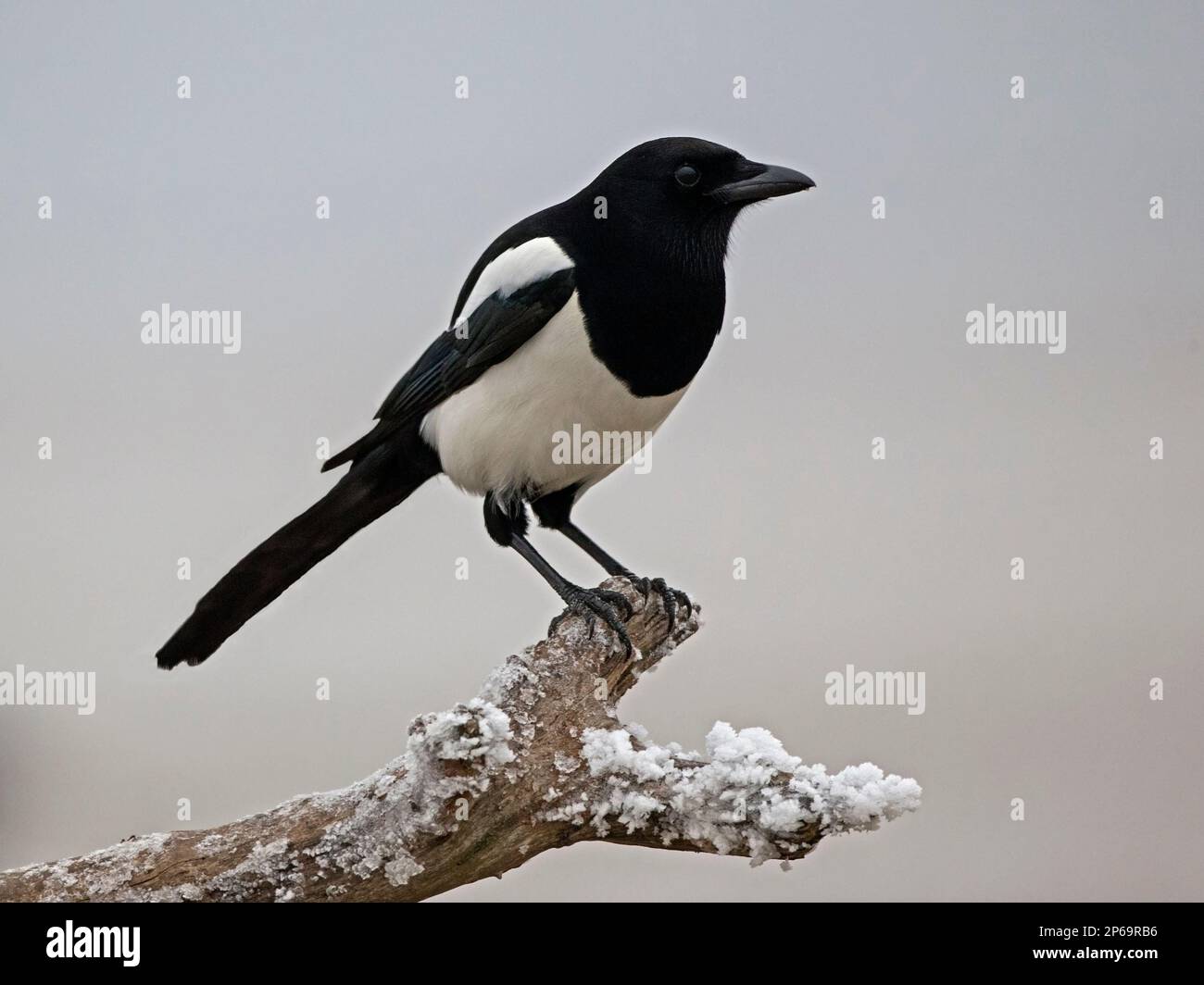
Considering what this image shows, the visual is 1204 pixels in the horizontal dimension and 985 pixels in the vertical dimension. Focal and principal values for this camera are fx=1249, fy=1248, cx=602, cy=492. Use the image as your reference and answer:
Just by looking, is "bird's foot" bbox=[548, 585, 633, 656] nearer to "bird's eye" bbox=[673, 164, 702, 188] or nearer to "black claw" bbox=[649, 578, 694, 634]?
"black claw" bbox=[649, 578, 694, 634]

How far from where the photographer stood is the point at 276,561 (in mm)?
2350

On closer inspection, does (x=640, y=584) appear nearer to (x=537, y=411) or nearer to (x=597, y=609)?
(x=597, y=609)

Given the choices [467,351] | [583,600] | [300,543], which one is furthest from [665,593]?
[300,543]

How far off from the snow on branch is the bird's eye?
872 millimetres

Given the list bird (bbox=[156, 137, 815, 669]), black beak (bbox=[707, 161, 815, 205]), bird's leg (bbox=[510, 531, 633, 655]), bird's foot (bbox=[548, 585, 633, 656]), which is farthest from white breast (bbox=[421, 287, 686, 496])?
black beak (bbox=[707, 161, 815, 205])

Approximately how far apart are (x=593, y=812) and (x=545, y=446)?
662mm

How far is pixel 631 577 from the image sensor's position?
93.3 inches

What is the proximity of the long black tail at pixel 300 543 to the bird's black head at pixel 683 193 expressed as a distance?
565 mm

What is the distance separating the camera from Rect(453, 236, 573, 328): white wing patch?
83.4 inches

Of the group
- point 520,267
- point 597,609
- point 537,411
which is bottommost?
point 597,609

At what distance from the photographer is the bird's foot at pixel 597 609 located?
6.88 ft

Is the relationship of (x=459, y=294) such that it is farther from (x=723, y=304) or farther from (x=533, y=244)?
(x=723, y=304)

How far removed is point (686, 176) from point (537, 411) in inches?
18.9

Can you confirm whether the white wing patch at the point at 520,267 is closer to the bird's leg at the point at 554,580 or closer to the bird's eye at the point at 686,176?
the bird's eye at the point at 686,176
